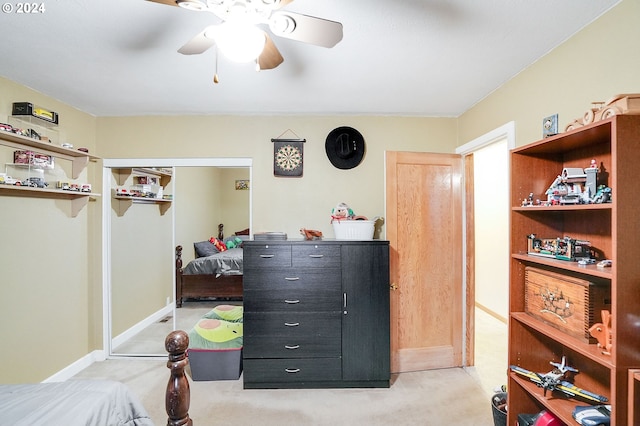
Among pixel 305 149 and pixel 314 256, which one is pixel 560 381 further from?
pixel 305 149

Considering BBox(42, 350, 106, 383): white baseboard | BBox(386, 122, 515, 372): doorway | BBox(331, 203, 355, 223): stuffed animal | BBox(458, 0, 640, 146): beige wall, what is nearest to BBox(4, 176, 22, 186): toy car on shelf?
BBox(42, 350, 106, 383): white baseboard

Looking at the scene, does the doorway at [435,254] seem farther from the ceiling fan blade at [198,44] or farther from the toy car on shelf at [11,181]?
the toy car on shelf at [11,181]

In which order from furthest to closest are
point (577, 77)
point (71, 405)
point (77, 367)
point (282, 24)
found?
1. point (77, 367)
2. point (577, 77)
3. point (71, 405)
4. point (282, 24)

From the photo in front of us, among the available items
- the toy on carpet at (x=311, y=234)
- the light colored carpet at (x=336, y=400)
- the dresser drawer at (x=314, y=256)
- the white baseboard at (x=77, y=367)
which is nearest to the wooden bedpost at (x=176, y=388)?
the light colored carpet at (x=336, y=400)

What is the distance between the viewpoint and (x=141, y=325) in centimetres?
333

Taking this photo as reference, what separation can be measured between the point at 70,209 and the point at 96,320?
1158mm

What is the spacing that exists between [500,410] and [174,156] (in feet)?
11.2

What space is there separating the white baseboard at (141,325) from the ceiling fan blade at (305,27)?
299 centimetres

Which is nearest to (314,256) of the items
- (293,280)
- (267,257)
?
(293,280)

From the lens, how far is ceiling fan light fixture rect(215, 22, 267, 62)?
1073 mm

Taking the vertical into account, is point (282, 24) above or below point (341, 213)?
above

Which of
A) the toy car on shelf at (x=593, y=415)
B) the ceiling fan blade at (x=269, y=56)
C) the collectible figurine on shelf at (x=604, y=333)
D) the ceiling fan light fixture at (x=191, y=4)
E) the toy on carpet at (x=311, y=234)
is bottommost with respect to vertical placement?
the toy car on shelf at (x=593, y=415)

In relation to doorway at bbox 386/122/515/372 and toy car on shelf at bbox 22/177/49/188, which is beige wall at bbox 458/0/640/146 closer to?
doorway at bbox 386/122/515/372

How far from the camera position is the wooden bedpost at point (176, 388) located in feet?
4.25
